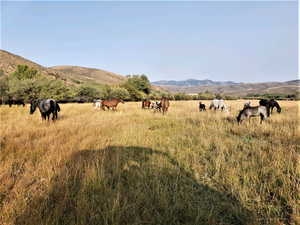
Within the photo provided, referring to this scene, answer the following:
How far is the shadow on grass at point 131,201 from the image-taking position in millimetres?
1625

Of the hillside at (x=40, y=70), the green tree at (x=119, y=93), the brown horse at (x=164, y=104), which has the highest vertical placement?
Result: the hillside at (x=40, y=70)

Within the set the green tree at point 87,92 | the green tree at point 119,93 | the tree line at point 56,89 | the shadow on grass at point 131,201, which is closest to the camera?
the shadow on grass at point 131,201

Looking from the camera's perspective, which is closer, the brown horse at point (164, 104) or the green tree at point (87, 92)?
the brown horse at point (164, 104)

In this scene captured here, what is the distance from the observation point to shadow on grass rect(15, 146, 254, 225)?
162 centimetres

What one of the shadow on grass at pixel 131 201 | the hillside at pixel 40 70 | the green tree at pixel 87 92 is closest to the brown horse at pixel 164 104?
the shadow on grass at pixel 131 201

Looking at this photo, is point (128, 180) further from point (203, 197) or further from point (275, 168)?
point (275, 168)

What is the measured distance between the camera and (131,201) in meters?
1.93

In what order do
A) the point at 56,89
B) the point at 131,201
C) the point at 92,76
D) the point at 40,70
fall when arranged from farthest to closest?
the point at 92,76 < the point at 40,70 < the point at 56,89 < the point at 131,201

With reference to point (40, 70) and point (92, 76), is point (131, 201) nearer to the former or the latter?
point (40, 70)

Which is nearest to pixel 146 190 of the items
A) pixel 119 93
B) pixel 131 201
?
pixel 131 201

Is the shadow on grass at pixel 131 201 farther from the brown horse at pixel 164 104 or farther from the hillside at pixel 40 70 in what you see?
the hillside at pixel 40 70

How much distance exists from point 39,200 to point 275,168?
4232mm

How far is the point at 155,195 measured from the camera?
2.02m

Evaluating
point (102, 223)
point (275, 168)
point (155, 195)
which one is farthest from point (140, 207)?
point (275, 168)
